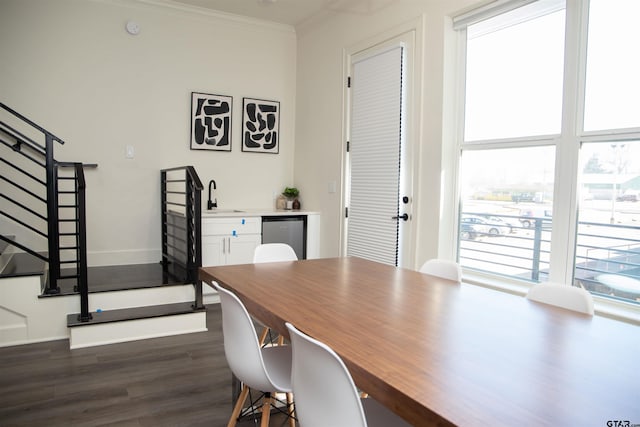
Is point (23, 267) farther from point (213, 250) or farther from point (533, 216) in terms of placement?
point (533, 216)

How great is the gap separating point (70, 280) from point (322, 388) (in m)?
3.57

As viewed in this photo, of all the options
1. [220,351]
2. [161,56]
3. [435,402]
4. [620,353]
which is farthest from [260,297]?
[161,56]

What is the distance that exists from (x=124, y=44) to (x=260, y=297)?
3996 millimetres

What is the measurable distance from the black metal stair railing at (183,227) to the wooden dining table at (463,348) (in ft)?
5.73

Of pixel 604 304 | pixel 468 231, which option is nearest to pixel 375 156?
pixel 468 231

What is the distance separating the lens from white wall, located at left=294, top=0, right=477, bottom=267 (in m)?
3.48

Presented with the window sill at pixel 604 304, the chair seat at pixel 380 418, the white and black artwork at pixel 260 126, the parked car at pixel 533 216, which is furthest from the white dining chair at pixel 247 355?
the white and black artwork at pixel 260 126

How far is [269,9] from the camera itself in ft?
16.3

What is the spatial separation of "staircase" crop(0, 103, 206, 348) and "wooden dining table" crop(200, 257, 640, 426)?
1.79m

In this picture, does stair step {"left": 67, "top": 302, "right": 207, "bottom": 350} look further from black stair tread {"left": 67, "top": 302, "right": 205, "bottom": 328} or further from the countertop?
the countertop

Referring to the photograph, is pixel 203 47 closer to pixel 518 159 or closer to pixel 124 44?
pixel 124 44

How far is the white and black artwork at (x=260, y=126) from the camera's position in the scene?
17.6ft

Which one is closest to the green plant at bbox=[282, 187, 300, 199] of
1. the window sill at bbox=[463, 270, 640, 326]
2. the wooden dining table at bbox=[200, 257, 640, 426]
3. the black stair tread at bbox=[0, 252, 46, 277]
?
the black stair tread at bbox=[0, 252, 46, 277]

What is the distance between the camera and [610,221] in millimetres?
2529
